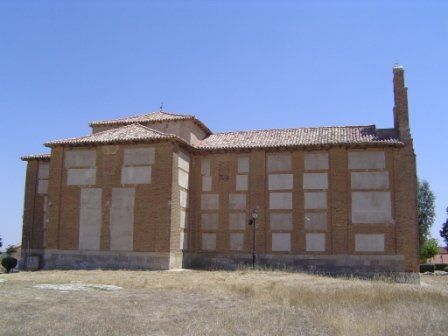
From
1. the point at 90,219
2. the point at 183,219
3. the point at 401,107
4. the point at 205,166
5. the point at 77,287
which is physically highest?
the point at 401,107

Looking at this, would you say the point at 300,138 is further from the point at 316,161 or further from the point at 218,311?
the point at 218,311

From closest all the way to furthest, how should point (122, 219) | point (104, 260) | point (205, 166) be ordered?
point (104, 260), point (122, 219), point (205, 166)

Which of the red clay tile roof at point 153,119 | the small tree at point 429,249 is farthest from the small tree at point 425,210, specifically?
the red clay tile roof at point 153,119

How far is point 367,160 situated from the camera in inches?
1033

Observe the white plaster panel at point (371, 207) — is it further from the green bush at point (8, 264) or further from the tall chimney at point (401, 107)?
the green bush at point (8, 264)

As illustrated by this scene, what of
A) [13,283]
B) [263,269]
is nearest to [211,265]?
[263,269]

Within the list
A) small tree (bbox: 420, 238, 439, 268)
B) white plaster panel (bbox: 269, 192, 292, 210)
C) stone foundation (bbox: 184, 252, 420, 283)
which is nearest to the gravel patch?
stone foundation (bbox: 184, 252, 420, 283)

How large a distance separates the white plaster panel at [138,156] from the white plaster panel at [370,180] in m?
10.2

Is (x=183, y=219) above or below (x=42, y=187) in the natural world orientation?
below

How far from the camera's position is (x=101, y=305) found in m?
11.4

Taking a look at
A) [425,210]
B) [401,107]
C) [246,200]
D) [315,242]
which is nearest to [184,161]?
[246,200]

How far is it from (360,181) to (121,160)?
39.7 ft

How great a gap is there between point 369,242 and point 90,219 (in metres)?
14.0

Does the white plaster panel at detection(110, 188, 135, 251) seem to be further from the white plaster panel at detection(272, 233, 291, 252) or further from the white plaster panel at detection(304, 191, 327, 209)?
the white plaster panel at detection(304, 191, 327, 209)
